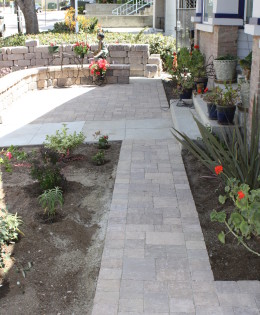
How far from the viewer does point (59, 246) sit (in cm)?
418

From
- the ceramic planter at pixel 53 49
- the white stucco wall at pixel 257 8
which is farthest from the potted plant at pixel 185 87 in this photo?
the ceramic planter at pixel 53 49

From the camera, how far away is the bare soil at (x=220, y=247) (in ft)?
11.8

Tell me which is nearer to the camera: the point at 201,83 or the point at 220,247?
the point at 220,247

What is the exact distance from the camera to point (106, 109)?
9.46m

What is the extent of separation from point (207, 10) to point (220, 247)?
684 centimetres

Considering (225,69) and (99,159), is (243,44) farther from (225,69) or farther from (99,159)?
(99,159)

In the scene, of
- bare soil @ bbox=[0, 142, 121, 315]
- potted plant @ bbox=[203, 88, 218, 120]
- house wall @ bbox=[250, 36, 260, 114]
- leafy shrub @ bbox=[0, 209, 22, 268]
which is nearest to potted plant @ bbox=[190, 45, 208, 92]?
potted plant @ bbox=[203, 88, 218, 120]

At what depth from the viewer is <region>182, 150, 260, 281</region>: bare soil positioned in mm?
3582

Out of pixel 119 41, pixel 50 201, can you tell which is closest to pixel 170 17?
pixel 119 41

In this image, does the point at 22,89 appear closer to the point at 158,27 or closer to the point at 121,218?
the point at 121,218

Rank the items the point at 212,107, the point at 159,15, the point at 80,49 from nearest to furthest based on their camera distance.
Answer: the point at 212,107 → the point at 80,49 → the point at 159,15

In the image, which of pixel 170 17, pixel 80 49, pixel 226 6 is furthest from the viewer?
pixel 170 17

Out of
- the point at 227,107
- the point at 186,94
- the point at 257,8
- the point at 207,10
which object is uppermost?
the point at 207,10

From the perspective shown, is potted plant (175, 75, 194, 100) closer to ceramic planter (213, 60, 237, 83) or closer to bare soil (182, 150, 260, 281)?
ceramic planter (213, 60, 237, 83)
